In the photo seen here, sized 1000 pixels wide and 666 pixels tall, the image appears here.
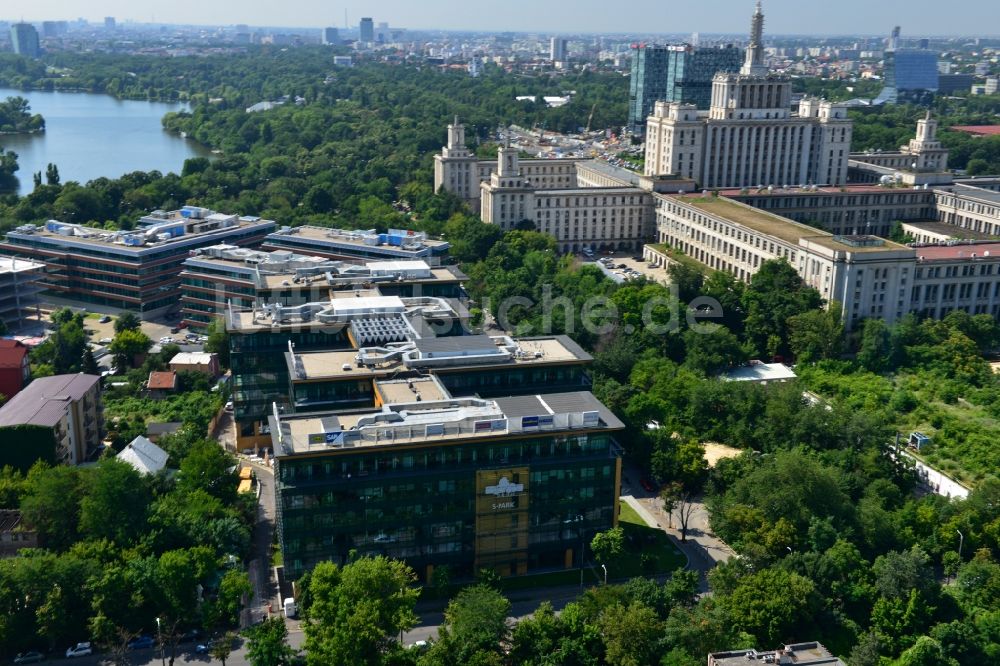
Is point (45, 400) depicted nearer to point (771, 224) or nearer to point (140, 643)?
point (140, 643)

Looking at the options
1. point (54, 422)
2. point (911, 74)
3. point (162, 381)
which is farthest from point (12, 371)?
point (911, 74)

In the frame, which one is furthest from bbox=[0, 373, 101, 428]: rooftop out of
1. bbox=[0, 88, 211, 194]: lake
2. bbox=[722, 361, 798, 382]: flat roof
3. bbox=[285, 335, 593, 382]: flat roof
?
bbox=[0, 88, 211, 194]: lake

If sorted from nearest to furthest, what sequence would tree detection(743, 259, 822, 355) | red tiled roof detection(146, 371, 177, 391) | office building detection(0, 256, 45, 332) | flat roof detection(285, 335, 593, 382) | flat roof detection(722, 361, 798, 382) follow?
flat roof detection(285, 335, 593, 382) → red tiled roof detection(146, 371, 177, 391) → flat roof detection(722, 361, 798, 382) → tree detection(743, 259, 822, 355) → office building detection(0, 256, 45, 332)

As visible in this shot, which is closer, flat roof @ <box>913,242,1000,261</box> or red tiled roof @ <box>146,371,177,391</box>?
red tiled roof @ <box>146,371,177,391</box>

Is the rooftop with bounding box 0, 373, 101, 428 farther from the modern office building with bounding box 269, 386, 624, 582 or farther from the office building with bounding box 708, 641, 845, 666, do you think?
the office building with bounding box 708, 641, 845, 666

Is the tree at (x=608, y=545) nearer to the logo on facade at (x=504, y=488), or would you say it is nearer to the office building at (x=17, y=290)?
the logo on facade at (x=504, y=488)

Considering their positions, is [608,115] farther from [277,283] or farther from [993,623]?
[993,623]
